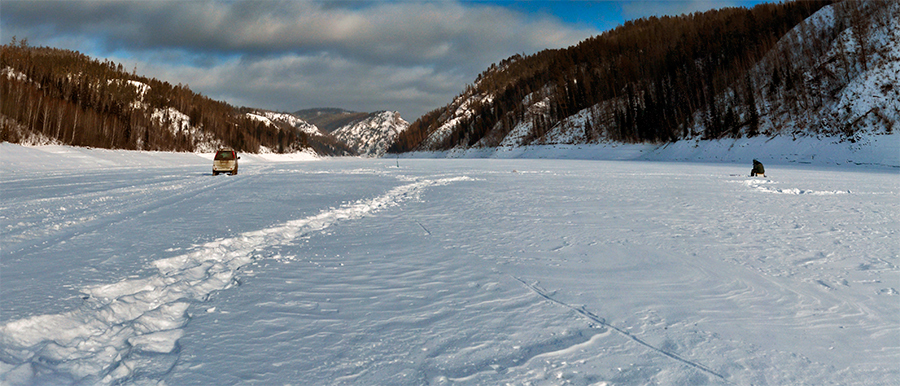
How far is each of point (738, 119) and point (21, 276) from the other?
63278 mm

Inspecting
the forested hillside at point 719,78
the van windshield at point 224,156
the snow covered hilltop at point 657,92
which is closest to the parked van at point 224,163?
the van windshield at point 224,156

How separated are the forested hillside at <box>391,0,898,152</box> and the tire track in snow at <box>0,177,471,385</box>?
5106 centimetres

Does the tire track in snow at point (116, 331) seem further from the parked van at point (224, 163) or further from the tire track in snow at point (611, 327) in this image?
the parked van at point (224, 163)

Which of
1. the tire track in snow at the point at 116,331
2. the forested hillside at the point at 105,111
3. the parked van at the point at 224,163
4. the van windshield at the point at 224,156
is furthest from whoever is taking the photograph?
the forested hillside at the point at 105,111

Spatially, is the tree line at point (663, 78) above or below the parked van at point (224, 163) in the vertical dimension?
above

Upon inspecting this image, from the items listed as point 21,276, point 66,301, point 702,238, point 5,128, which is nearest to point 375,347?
point 66,301

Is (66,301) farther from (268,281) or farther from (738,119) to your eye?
(738,119)

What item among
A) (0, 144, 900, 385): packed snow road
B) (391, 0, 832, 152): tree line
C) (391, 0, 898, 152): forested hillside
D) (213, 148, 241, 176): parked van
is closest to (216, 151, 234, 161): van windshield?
(213, 148, 241, 176): parked van

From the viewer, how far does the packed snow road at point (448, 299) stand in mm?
3277

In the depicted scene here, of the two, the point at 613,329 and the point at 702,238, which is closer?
the point at 613,329

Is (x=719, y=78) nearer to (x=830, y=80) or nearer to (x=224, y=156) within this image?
(x=830, y=80)

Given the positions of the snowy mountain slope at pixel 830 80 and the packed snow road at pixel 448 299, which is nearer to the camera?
the packed snow road at pixel 448 299

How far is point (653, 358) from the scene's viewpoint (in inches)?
134

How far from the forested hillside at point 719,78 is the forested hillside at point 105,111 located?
73156 mm
